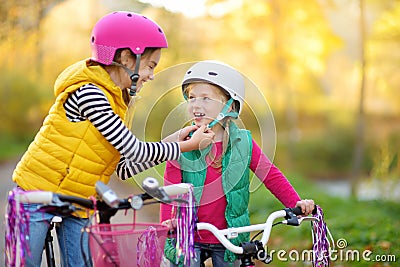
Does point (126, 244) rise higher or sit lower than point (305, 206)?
lower

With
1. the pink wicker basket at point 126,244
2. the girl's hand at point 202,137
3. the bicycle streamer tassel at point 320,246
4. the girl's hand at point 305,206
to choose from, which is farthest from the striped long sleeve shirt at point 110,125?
the bicycle streamer tassel at point 320,246

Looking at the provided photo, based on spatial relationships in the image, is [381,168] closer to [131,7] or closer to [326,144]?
[131,7]

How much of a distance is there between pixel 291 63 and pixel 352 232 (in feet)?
27.5

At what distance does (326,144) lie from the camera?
17688 millimetres

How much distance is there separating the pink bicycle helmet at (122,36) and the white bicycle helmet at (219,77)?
24 cm

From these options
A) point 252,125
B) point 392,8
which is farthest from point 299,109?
point 252,125

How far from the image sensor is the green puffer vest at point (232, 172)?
356 cm

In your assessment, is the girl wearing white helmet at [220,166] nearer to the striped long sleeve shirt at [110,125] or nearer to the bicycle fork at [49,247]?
the striped long sleeve shirt at [110,125]

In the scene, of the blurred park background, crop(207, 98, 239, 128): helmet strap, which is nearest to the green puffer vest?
crop(207, 98, 239, 128): helmet strap

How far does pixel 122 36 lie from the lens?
10.8 feet

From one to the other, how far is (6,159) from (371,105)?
8.51 meters

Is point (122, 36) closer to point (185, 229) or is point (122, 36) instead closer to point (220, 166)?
point (220, 166)

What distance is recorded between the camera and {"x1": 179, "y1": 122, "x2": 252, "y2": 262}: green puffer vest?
3.56 metres

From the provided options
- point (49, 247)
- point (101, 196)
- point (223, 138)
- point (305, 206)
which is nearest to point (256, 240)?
point (305, 206)
